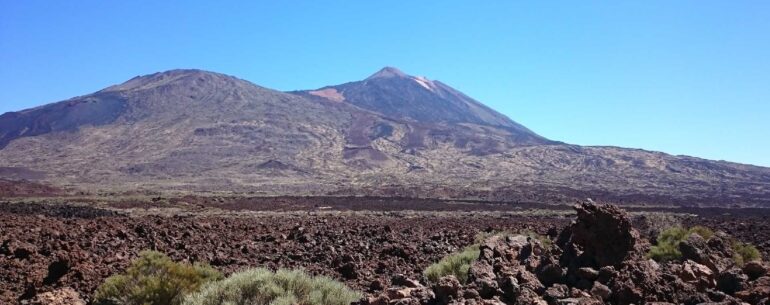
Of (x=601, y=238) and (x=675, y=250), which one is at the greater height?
(x=601, y=238)

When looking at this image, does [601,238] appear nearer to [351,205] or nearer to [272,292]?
[272,292]

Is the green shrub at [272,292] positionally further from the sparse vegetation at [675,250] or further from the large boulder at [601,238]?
the sparse vegetation at [675,250]

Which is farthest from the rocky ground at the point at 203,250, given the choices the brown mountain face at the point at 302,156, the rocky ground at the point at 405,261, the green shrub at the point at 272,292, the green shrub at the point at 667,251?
the brown mountain face at the point at 302,156

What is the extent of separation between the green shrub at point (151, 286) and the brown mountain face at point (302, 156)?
47023 millimetres

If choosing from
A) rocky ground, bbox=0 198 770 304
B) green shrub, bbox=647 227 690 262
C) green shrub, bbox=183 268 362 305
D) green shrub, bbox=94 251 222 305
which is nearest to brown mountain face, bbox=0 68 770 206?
rocky ground, bbox=0 198 770 304

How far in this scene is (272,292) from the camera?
674cm

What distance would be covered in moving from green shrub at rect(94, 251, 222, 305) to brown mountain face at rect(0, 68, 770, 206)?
4702cm

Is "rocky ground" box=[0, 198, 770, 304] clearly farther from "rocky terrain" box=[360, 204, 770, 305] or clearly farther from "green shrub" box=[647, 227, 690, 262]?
"green shrub" box=[647, 227, 690, 262]

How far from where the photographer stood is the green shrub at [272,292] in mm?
6641

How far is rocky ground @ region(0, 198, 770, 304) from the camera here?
19.7ft

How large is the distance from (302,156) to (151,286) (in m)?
84.5

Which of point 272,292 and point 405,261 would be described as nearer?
point 272,292

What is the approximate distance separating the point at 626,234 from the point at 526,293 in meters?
3.54

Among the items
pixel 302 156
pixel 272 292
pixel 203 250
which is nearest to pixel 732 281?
pixel 272 292
